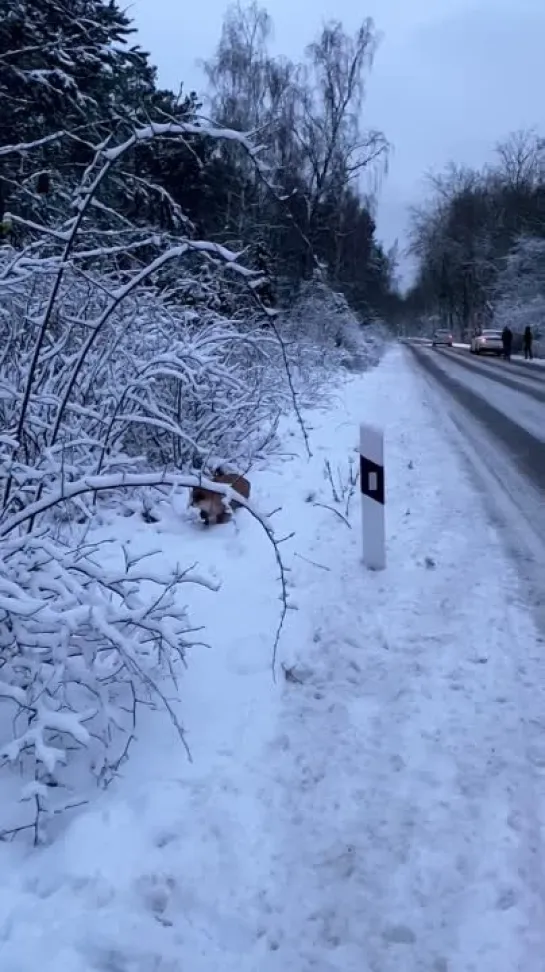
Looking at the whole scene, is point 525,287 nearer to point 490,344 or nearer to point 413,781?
point 490,344

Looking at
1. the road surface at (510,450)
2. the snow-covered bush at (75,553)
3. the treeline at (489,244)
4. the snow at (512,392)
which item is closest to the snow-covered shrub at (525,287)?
the treeline at (489,244)

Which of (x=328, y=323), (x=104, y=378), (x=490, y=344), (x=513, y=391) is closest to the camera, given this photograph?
(x=104, y=378)

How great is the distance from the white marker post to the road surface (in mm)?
889

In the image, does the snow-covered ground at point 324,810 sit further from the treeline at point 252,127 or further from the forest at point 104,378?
the treeline at point 252,127

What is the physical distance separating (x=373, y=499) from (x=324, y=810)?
2.83m

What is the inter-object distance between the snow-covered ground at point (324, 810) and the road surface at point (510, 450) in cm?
82

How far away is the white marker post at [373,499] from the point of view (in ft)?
17.4

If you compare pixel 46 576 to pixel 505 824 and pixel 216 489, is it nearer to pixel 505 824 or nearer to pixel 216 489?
pixel 216 489

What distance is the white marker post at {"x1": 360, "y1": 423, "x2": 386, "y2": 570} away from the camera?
5312mm

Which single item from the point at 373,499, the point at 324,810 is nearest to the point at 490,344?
the point at 373,499

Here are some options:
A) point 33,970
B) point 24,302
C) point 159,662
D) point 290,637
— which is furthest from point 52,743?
point 24,302

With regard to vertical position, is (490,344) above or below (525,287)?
below

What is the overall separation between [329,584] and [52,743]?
7.75 ft

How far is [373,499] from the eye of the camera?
5367 mm
